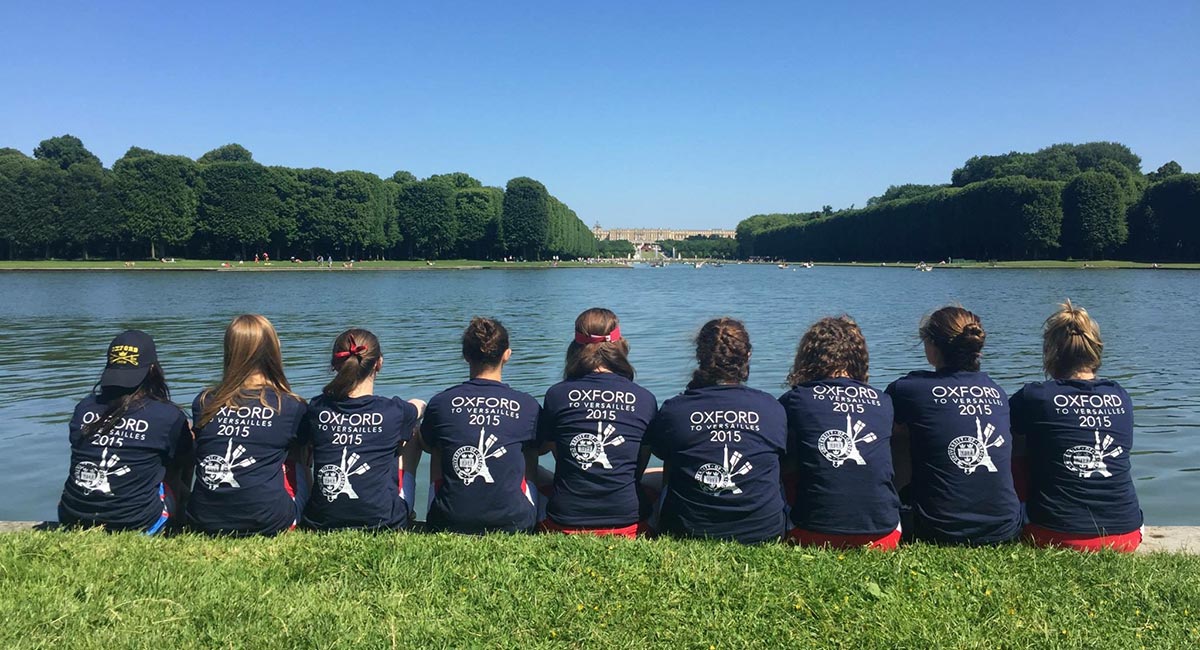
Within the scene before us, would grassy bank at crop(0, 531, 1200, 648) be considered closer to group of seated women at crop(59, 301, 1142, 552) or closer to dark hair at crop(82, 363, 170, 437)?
group of seated women at crop(59, 301, 1142, 552)

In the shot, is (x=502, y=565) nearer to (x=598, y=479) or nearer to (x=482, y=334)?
(x=598, y=479)

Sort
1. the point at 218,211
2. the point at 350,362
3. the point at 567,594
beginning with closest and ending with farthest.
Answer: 1. the point at 567,594
2. the point at 350,362
3. the point at 218,211

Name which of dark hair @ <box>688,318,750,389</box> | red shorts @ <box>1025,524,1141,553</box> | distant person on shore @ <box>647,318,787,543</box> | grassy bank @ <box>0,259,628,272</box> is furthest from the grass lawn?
red shorts @ <box>1025,524,1141,553</box>

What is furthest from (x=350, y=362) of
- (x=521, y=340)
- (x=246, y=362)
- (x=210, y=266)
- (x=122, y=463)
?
(x=210, y=266)

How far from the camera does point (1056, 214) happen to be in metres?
82.2

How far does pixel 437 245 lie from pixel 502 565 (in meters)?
99.7

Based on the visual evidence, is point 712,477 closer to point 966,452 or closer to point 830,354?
point 830,354

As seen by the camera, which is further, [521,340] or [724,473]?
[521,340]

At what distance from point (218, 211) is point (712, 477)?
8295cm

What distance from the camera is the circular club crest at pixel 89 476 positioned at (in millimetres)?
4973

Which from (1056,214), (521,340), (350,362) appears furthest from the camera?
(1056,214)

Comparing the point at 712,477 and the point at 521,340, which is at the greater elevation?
the point at 712,477

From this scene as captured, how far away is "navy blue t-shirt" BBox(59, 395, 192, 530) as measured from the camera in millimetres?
4945

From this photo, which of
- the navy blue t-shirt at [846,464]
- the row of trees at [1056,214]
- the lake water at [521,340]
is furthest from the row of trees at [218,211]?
the navy blue t-shirt at [846,464]
